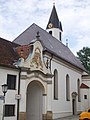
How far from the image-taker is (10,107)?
21359 millimetres

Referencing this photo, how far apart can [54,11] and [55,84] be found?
22.4 metres

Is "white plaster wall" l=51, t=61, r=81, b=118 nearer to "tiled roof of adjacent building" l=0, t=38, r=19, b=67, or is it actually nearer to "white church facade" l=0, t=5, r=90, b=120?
"white church facade" l=0, t=5, r=90, b=120

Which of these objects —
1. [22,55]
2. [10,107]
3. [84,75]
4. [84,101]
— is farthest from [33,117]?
[84,75]

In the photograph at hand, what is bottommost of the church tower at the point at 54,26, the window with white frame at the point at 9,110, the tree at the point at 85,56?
the window with white frame at the point at 9,110

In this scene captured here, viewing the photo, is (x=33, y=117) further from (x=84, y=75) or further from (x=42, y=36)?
(x=84, y=75)

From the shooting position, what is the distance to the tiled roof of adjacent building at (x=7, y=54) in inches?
868

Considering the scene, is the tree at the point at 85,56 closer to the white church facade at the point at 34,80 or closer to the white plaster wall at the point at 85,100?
the white plaster wall at the point at 85,100

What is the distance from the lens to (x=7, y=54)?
23.8m

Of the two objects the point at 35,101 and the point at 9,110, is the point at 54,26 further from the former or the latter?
the point at 9,110

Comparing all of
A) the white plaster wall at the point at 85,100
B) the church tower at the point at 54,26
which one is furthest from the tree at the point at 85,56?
the white plaster wall at the point at 85,100

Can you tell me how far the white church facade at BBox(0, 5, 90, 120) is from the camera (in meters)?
21.8

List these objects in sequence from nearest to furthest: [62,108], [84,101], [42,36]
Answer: [62,108], [42,36], [84,101]

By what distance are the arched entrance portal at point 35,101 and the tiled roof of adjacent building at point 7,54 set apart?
12.6 feet

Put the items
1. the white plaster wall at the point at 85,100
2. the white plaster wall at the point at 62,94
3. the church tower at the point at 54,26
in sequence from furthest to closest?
the church tower at the point at 54,26 → the white plaster wall at the point at 85,100 → the white plaster wall at the point at 62,94
